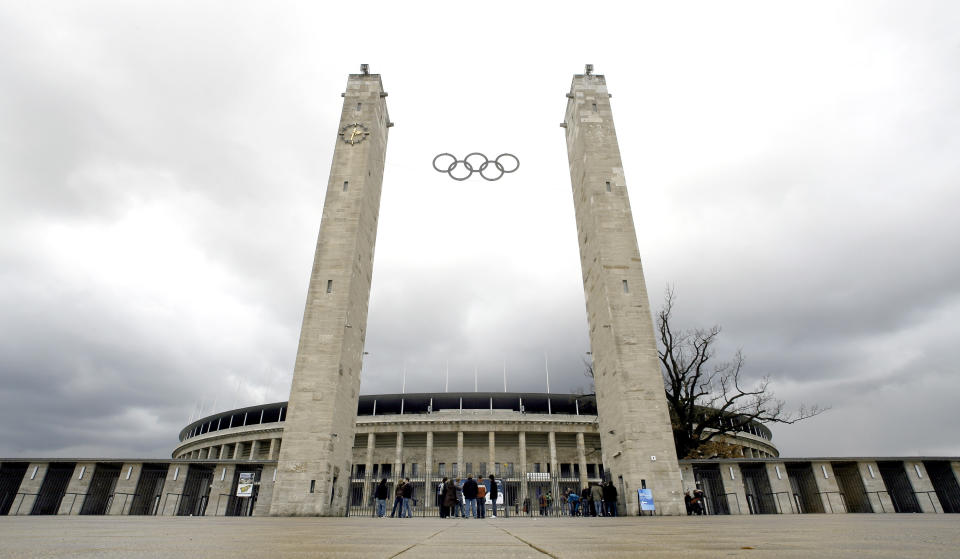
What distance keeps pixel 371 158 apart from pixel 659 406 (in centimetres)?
2184

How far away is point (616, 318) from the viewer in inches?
974

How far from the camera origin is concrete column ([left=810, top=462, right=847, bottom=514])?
23672mm

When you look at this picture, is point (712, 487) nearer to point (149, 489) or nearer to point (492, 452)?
point (492, 452)

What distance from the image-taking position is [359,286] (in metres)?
28.1

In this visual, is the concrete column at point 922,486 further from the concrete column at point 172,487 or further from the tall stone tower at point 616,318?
the concrete column at point 172,487

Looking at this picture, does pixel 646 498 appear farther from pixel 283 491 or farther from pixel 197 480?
pixel 197 480

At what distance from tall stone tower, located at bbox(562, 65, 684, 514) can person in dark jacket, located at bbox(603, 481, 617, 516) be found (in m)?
0.66

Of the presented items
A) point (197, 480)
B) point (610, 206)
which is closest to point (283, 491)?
point (197, 480)

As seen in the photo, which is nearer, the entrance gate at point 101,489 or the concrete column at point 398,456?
the entrance gate at point 101,489

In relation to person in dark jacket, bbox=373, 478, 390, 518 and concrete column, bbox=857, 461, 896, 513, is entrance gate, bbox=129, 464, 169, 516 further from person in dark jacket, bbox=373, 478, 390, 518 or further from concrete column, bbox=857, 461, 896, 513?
concrete column, bbox=857, 461, 896, 513

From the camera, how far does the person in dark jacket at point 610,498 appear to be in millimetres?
21781

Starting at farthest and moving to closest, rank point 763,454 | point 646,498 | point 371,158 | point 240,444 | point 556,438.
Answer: point 763,454 → point 240,444 → point 556,438 → point 371,158 → point 646,498

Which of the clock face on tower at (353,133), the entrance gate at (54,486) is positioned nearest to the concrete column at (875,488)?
the clock face on tower at (353,133)

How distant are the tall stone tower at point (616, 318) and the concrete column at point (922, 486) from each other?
1320cm
